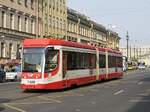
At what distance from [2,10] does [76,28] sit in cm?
4050

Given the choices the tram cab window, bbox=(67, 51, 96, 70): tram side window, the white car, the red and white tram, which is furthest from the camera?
the white car

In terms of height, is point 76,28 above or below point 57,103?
above

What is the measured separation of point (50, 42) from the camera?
2805 centimetres

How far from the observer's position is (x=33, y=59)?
1085 inches

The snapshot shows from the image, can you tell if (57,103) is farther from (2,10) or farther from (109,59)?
(2,10)

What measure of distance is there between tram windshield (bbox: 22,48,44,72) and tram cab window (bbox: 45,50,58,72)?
34 cm

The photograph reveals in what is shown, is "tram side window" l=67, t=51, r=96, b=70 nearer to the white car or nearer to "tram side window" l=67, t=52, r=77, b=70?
"tram side window" l=67, t=52, r=77, b=70

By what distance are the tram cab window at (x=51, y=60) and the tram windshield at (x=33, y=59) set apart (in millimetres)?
336

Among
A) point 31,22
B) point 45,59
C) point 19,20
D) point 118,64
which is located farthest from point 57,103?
point 31,22

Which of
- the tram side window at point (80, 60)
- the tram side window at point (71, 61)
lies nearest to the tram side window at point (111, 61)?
the tram side window at point (80, 60)

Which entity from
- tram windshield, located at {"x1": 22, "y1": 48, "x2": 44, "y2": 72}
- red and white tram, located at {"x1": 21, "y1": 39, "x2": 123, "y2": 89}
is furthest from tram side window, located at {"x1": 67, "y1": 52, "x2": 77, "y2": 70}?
tram windshield, located at {"x1": 22, "y1": 48, "x2": 44, "y2": 72}

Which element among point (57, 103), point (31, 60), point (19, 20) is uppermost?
point (19, 20)

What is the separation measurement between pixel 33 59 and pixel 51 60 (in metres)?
1.06

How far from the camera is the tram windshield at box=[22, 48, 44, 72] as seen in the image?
89.5 feet
